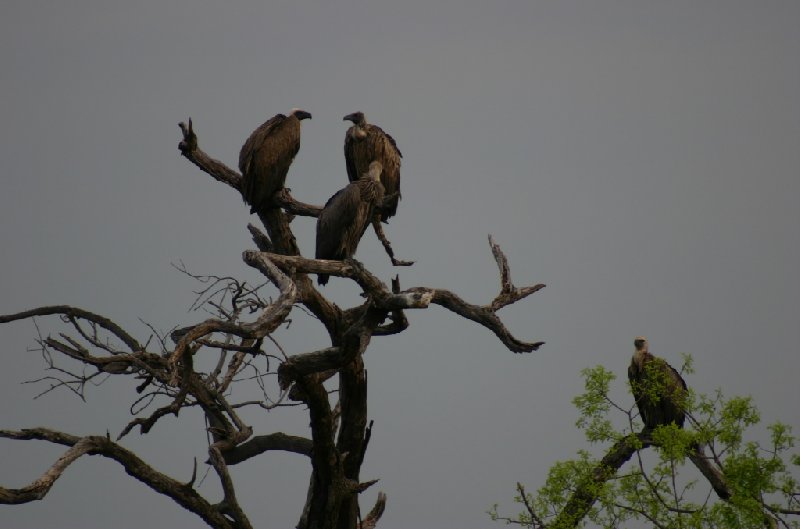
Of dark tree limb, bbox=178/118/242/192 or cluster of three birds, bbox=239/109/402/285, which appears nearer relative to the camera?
dark tree limb, bbox=178/118/242/192

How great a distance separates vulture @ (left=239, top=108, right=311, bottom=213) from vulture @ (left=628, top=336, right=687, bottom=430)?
11.6 ft

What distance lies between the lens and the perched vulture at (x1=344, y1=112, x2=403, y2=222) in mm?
9562

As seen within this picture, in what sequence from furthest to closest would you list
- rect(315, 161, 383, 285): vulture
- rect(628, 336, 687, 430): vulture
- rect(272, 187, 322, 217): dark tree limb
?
rect(628, 336, 687, 430): vulture
rect(272, 187, 322, 217): dark tree limb
rect(315, 161, 383, 285): vulture

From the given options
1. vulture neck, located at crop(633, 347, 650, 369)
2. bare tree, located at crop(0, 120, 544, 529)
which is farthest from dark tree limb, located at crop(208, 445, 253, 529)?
vulture neck, located at crop(633, 347, 650, 369)

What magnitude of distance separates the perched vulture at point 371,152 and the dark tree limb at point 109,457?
295 cm

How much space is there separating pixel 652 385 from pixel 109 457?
184 inches

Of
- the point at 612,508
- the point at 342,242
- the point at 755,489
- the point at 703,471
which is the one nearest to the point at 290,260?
the point at 342,242

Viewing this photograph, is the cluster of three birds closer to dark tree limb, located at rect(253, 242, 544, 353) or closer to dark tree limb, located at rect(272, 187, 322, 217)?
dark tree limb, located at rect(272, 187, 322, 217)

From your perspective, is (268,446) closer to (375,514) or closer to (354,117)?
(375,514)

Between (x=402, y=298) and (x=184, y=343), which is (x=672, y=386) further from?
(x=184, y=343)

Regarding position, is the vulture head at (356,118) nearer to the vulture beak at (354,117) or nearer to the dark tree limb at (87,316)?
the vulture beak at (354,117)

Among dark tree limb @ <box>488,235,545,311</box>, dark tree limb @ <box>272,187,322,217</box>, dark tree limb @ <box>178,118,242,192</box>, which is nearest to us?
dark tree limb @ <box>488,235,545,311</box>

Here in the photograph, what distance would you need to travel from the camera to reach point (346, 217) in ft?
28.4

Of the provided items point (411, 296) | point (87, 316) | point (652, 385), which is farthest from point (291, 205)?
point (652, 385)
